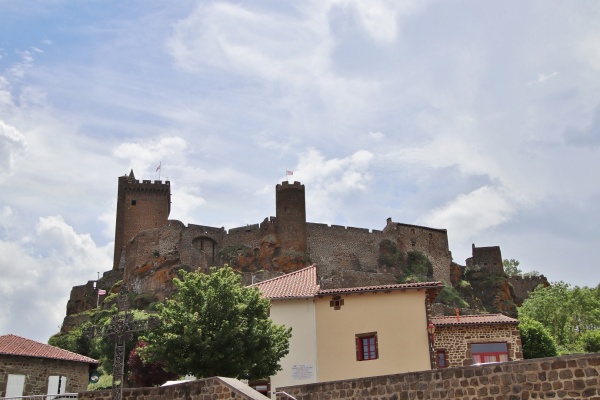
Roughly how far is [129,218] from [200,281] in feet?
181

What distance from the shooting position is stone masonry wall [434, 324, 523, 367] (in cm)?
2880

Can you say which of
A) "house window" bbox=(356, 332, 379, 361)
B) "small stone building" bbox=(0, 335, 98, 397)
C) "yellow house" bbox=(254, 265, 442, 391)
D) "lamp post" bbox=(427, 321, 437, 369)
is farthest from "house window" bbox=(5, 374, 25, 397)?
"lamp post" bbox=(427, 321, 437, 369)

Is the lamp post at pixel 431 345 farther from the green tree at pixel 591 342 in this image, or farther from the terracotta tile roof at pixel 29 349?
the green tree at pixel 591 342

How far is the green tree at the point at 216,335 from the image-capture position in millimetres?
23719

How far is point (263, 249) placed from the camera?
72688mm

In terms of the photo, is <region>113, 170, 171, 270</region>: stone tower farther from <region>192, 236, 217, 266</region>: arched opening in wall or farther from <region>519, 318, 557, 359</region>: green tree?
<region>519, 318, 557, 359</region>: green tree

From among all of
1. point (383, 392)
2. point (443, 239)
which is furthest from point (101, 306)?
point (383, 392)

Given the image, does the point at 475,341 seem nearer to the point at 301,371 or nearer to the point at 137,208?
the point at 301,371

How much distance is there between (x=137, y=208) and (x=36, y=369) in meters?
51.6

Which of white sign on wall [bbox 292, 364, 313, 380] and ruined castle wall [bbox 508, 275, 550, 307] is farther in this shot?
ruined castle wall [bbox 508, 275, 550, 307]

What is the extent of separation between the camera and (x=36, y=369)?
94.2 feet

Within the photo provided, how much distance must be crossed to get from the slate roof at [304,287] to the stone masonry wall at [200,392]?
1053 centimetres

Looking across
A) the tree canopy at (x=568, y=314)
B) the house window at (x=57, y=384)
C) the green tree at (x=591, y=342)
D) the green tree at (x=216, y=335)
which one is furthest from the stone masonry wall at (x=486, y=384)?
the tree canopy at (x=568, y=314)

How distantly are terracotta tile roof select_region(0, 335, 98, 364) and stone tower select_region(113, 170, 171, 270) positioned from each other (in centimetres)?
4805
